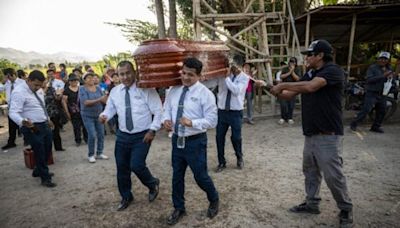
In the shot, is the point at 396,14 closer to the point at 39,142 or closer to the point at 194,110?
the point at 194,110

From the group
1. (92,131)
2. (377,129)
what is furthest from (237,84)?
(377,129)

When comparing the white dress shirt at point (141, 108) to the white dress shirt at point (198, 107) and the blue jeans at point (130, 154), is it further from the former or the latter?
the white dress shirt at point (198, 107)

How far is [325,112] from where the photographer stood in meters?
2.93

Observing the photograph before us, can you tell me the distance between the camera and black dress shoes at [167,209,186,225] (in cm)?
327

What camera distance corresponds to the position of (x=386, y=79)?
255 inches

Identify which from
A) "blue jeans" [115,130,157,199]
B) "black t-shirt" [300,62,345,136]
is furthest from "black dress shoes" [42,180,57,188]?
"black t-shirt" [300,62,345,136]

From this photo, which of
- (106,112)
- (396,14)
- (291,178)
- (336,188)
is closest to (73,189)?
(106,112)

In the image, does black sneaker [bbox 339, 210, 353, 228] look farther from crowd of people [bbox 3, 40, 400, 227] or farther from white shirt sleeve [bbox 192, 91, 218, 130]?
Result: white shirt sleeve [bbox 192, 91, 218, 130]

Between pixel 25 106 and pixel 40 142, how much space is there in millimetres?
598

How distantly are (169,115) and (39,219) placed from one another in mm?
2171

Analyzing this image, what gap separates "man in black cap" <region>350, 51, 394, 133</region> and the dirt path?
2.09 ft

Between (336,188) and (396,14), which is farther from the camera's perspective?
(396,14)

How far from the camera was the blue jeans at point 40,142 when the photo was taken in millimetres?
4344

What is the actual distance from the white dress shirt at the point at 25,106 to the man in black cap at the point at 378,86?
6.75 m
